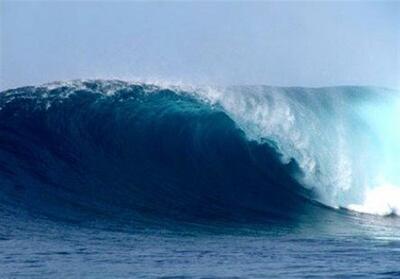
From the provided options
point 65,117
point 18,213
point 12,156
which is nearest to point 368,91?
point 65,117

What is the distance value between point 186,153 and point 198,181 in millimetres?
1166

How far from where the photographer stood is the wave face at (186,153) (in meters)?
16.4

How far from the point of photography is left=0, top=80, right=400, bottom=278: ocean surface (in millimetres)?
11062

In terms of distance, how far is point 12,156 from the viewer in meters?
17.5

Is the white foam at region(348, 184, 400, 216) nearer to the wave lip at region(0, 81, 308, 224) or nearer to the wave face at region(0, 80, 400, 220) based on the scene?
the wave face at region(0, 80, 400, 220)

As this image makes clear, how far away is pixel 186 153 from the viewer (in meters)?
19.1

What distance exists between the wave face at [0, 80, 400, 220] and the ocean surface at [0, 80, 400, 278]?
0.04m

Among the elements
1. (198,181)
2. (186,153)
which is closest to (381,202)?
(198,181)

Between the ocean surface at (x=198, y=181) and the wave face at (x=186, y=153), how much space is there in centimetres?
4

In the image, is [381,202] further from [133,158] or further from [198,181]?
[133,158]

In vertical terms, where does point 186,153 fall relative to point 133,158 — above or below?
above

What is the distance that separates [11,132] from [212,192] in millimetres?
4562

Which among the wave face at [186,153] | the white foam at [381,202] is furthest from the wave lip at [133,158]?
the white foam at [381,202]

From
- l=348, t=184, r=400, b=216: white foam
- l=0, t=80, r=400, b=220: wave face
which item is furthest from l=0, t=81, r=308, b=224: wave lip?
l=348, t=184, r=400, b=216: white foam
